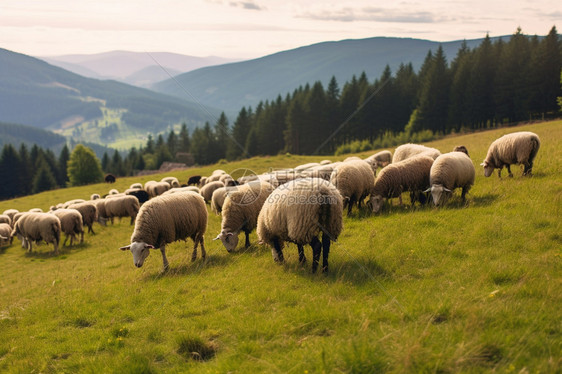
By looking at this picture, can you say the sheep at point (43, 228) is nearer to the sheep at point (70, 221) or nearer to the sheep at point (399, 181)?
the sheep at point (70, 221)

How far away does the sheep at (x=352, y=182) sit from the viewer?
45.0ft

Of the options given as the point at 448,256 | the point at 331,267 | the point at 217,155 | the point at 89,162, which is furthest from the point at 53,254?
the point at 217,155

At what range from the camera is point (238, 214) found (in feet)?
40.2

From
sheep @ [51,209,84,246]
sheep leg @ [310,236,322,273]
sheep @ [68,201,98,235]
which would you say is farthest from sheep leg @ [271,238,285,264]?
sheep @ [68,201,98,235]

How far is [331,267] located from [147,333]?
14.0ft

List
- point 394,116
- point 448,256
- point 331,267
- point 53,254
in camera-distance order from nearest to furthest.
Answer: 1. point 448,256
2. point 331,267
3. point 53,254
4. point 394,116

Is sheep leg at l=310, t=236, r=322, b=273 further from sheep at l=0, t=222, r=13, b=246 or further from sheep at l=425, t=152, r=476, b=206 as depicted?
sheep at l=0, t=222, r=13, b=246

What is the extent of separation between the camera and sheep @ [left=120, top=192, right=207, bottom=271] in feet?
37.2

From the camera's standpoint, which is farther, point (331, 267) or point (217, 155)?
point (217, 155)

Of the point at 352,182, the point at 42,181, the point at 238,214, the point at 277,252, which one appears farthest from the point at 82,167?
the point at 277,252

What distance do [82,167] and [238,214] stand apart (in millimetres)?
77797

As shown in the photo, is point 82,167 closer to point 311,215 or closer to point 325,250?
point 311,215

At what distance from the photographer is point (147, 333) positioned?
22.2 feet

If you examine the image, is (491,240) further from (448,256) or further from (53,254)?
(53,254)
